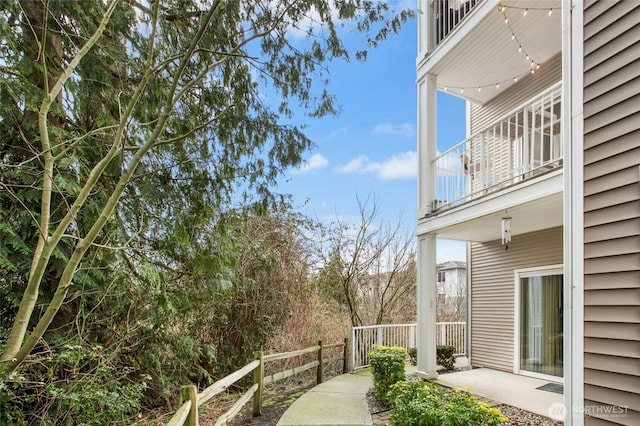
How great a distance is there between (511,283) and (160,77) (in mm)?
6882

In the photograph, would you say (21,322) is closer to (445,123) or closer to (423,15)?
(423,15)

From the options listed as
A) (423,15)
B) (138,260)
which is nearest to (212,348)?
(138,260)

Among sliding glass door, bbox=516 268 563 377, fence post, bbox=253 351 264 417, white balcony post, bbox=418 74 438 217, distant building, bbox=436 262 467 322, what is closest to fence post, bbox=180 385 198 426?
fence post, bbox=253 351 264 417

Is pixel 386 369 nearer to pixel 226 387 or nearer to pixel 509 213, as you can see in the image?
pixel 226 387

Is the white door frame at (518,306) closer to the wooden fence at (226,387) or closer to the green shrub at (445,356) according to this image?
the green shrub at (445,356)

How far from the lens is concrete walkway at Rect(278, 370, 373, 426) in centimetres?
436

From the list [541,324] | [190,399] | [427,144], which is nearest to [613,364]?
[190,399]

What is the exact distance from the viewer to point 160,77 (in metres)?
4.73

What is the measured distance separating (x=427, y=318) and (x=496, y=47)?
176 inches

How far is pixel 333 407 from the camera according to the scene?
4.91 meters

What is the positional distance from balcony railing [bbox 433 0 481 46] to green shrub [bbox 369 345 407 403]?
16.9ft

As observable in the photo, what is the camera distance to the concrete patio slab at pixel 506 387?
484cm

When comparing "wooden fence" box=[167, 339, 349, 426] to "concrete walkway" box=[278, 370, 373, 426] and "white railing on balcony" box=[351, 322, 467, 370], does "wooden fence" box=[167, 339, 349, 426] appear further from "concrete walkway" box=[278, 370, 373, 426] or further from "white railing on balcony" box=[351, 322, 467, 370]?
"concrete walkway" box=[278, 370, 373, 426]

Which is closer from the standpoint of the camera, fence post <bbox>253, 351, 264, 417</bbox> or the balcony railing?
fence post <bbox>253, 351, 264, 417</bbox>
